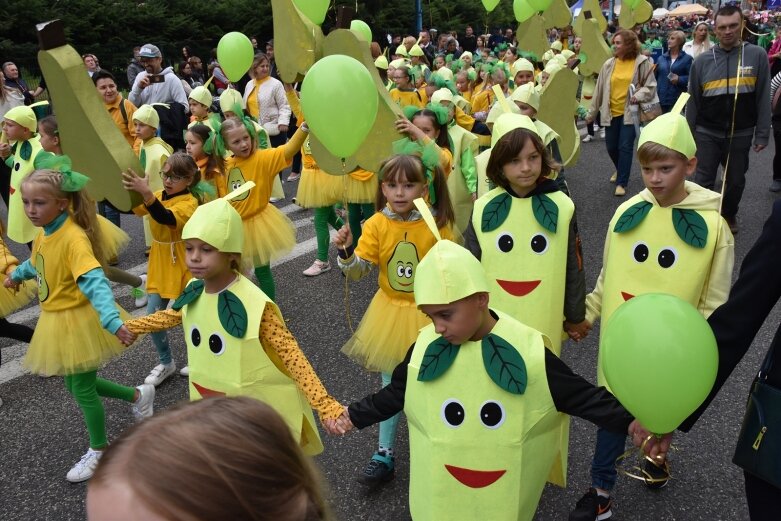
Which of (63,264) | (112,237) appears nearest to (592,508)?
(63,264)

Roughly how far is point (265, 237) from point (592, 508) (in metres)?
3.03

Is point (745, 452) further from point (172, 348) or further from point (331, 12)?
point (331, 12)

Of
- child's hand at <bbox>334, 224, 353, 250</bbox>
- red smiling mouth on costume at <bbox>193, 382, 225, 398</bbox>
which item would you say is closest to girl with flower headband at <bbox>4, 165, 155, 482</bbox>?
red smiling mouth on costume at <bbox>193, 382, 225, 398</bbox>

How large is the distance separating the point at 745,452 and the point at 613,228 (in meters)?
1.47

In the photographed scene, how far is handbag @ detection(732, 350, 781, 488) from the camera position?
164 centimetres

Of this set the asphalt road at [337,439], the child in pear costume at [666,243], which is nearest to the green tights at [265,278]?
the asphalt road at [337,439]

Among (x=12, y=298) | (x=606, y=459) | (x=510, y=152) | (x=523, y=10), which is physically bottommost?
(x=606, y=459)

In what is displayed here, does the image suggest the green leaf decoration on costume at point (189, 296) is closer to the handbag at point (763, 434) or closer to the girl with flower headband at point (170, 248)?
the girl with flower headband at point (170, 248)

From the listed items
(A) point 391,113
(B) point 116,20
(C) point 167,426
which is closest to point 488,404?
(C) point 167,426

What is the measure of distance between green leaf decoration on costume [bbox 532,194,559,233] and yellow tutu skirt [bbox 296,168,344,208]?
3110mm

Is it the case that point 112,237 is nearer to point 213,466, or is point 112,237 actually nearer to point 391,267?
point 391,267

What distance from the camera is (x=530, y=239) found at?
3104 mm

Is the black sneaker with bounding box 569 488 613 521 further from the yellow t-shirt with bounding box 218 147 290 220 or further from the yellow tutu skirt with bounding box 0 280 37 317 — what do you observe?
the yellow tutu skirt with bounding box 0 280 37 317

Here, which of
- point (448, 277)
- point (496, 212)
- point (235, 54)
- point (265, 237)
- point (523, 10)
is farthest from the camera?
point (523, 10)
